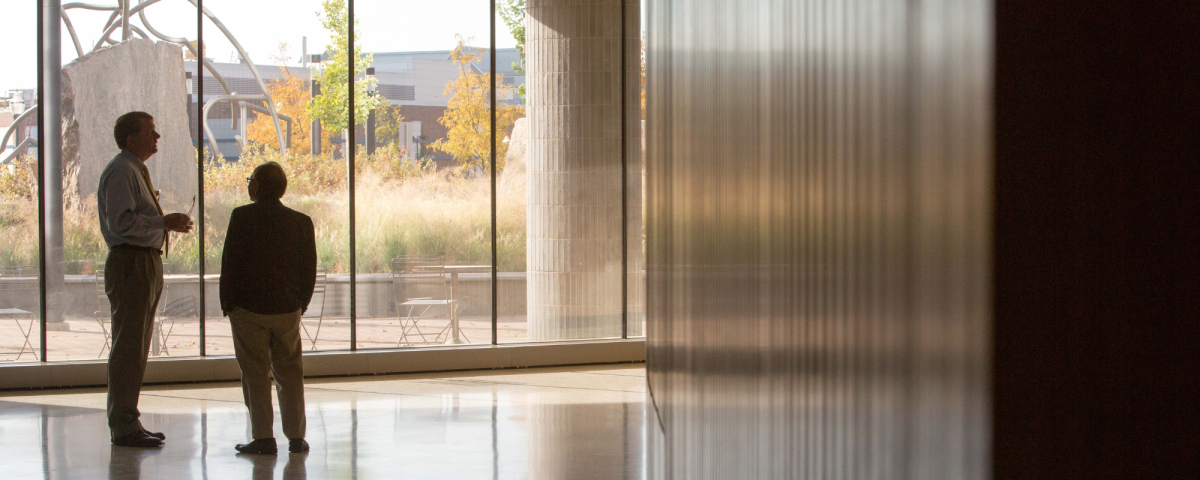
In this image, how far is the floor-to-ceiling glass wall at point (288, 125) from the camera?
24.7 ft

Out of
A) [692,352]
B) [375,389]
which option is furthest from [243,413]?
[692,352]

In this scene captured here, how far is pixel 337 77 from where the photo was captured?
7.77 meters

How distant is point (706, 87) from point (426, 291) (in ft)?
20.9

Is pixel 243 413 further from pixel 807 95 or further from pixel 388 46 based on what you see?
pixel 807 95

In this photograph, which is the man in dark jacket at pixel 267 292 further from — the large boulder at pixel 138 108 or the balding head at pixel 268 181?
the large boulder at pixel 138 108

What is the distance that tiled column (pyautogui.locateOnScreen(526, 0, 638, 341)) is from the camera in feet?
26.6

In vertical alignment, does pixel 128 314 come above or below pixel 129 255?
below

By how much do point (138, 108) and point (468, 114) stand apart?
2452 millimetres

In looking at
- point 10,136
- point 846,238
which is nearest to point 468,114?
point 10,136

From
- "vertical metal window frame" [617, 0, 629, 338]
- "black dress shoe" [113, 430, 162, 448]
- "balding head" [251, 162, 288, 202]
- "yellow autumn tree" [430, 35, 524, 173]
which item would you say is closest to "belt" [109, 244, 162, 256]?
"balding head" [251, 162, 288, 202]

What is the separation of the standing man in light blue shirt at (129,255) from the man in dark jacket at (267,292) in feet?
1.62

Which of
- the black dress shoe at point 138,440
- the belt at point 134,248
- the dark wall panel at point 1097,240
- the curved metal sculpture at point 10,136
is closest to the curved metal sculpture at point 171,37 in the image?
the curved metal sculpture at point 10,136

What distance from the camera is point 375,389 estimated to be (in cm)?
696

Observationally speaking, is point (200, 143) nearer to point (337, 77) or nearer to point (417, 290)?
point (337, 77)
